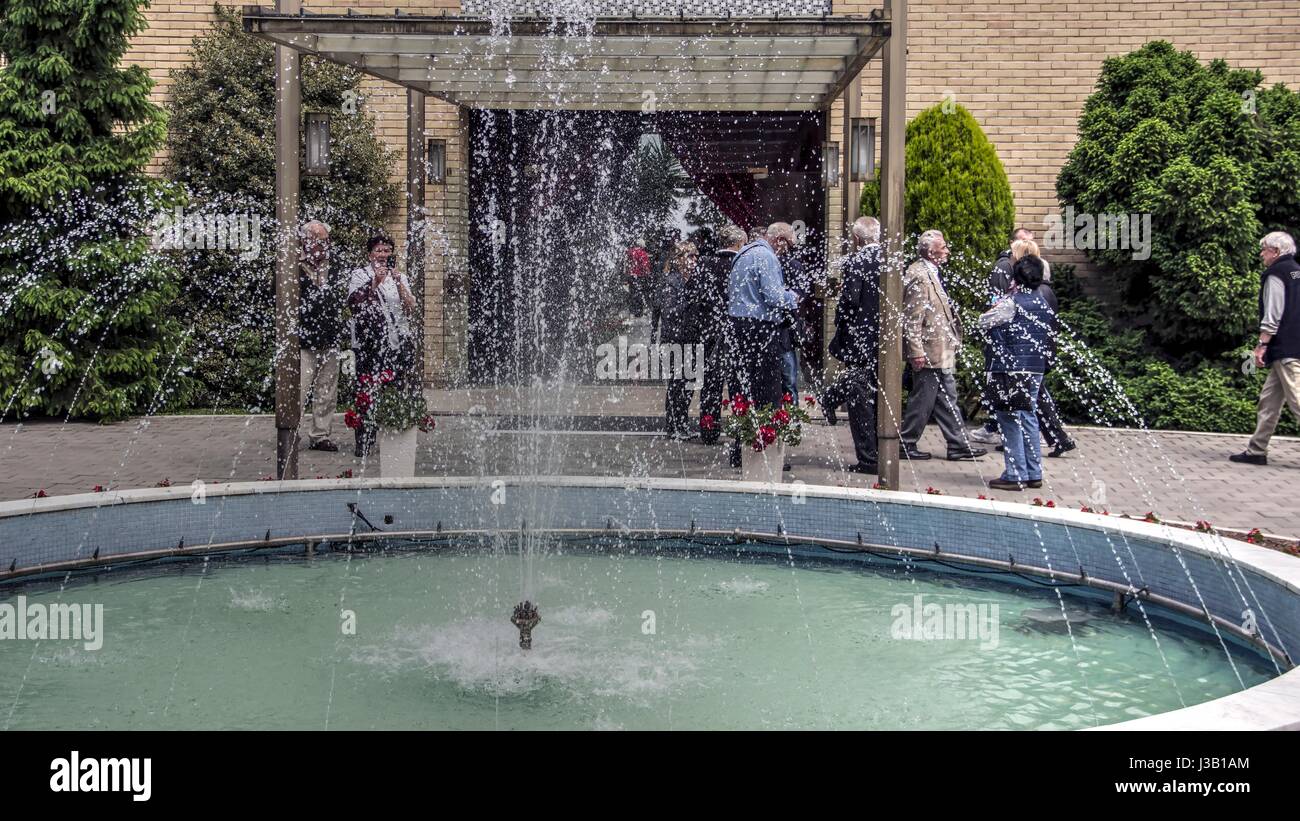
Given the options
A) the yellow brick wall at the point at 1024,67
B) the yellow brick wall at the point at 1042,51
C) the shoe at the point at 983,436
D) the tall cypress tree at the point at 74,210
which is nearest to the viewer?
the shoe at the point at 983,436

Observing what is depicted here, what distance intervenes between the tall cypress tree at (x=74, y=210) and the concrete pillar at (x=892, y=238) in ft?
27.2

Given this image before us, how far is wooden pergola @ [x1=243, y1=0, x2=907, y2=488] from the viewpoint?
8.57 metres

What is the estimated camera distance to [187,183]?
1534cm

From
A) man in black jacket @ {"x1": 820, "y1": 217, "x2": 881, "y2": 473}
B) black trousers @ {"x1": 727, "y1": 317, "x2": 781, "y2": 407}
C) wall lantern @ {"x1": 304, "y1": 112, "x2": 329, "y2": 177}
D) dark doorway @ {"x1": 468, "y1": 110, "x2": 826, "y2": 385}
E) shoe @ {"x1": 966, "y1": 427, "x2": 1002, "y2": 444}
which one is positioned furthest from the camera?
dark doorway @ {"x1": 468, "y1": 110, "x2": 826, "y2": 385}

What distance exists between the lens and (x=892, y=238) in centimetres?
906

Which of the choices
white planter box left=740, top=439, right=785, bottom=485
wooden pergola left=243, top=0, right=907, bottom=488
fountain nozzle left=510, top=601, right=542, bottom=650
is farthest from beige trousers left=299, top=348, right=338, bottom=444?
fountain nozzle left=510, top=601, right=542, bottom=650

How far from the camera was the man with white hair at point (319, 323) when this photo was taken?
36.6 feet

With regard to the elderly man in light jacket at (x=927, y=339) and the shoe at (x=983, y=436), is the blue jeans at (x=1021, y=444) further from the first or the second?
the shoe at (x=983, y=436)

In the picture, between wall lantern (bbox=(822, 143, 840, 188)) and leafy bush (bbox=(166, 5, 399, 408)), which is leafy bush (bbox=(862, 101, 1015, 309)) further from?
leafy bush (bbox=(166, 5, 399, 408))

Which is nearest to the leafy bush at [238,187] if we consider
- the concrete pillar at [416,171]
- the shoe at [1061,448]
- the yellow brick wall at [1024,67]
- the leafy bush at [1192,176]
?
the concrete pillar at [416,171]

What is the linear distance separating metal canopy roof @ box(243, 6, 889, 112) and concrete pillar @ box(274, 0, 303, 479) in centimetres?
29

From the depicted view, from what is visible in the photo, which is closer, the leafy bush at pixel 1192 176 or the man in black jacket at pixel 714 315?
the man in black jacket at pixel 714 315

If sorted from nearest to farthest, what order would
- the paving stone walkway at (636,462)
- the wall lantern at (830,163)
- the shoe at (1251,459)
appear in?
the paving stone walkway at (636,462) < the shoe at (1251,459) < the wall lantern at (830,163)
